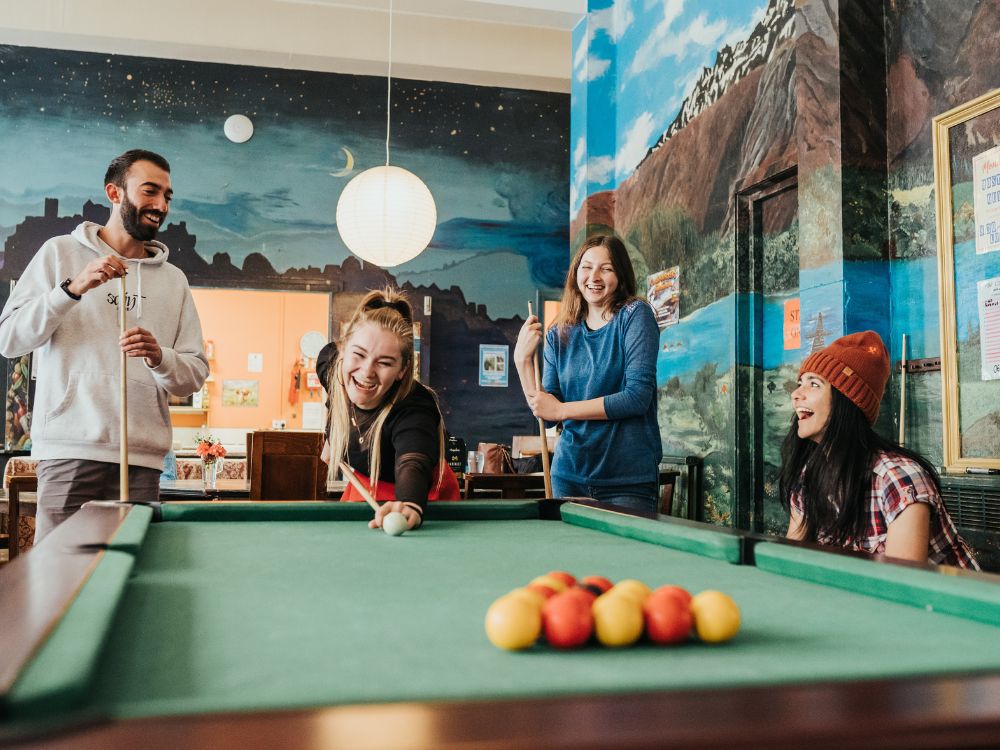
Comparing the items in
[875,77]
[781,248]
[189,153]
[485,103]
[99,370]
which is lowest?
[99,370]

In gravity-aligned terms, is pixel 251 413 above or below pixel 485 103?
below

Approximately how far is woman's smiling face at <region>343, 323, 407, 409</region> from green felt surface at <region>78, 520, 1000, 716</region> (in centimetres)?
91

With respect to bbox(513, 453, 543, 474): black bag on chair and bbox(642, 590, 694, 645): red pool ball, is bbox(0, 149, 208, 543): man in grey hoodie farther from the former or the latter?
bbox(513, 453, 543, 474): black bag on chair

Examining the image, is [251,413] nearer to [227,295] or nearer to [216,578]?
[227,295]

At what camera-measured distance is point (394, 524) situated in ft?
6.52

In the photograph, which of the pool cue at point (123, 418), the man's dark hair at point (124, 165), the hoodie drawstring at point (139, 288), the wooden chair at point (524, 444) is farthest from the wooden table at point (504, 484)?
the wooden chair at point (524, 444)

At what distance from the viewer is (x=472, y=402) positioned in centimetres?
852

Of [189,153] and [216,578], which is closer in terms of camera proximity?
[216,578]

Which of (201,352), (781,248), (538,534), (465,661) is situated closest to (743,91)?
(781,248)

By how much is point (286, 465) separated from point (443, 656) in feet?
11.9

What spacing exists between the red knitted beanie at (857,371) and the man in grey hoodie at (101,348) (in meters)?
1.94

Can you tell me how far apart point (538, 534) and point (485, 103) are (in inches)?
285

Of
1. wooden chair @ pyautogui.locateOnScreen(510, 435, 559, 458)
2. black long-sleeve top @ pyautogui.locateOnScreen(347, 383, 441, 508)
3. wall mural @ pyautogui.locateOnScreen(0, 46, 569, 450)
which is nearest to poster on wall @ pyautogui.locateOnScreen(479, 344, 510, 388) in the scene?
wall mural @ pyautogui.locateOnScreen(0, 46, 569, 450)

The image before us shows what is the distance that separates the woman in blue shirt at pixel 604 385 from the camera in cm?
293
